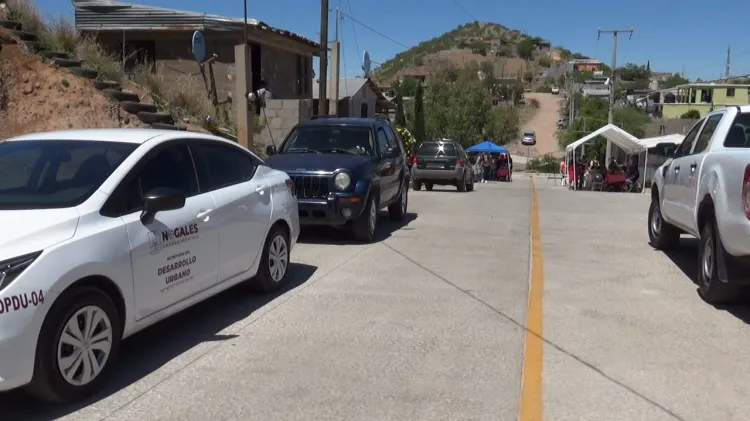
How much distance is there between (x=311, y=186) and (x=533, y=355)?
5.24 metres

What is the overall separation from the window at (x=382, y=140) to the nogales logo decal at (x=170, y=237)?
6224mm

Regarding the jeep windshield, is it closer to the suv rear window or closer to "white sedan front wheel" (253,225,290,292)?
"white sedan front wheel" (253,225,290,292)

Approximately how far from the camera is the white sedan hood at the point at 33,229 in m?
4.20

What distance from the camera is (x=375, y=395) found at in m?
4.79

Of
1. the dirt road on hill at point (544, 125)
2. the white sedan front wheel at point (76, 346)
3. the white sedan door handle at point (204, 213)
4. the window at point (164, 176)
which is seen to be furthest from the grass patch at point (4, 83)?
the dirt road on hill at point (544, 125)

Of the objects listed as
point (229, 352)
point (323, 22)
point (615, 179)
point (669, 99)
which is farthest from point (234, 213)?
point (669, 99)

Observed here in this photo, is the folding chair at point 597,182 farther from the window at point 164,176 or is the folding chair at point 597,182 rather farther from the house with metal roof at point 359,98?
the window at point 164,176

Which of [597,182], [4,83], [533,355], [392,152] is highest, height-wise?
[4,83]

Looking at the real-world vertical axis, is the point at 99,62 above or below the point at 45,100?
above

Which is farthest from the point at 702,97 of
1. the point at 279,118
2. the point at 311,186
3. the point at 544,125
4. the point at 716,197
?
the point at 716,197

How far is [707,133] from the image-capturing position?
8523mm

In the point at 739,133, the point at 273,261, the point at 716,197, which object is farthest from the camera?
the point at 739,133

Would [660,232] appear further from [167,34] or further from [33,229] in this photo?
[167,34]

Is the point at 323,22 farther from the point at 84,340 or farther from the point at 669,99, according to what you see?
the point at 669,99
